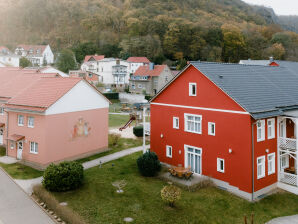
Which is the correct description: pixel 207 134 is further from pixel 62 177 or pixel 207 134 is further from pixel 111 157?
pixel 111 157

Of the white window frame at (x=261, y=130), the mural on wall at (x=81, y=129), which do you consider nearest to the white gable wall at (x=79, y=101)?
the mural on wall at (x=81, y=129)

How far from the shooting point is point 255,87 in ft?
60.8

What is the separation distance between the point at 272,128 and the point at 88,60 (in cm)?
7200

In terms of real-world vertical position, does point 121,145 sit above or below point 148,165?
above

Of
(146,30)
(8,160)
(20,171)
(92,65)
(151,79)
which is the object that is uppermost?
(146,30)

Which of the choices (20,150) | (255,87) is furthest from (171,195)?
(20,150)

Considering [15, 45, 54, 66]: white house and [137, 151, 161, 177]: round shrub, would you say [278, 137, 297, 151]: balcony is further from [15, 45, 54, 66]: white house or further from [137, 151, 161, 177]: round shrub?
[15, 45, 54, 66]: white house

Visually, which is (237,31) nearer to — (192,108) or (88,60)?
(88,60)

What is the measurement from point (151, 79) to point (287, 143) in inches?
2000

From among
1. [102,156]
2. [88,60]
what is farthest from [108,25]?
[102,156]

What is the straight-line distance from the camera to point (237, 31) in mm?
93500

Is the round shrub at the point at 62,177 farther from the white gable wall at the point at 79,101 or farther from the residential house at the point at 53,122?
the white gable wall at the point at 79,101

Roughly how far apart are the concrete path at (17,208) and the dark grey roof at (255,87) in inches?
513

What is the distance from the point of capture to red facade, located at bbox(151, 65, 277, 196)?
52.8ft
